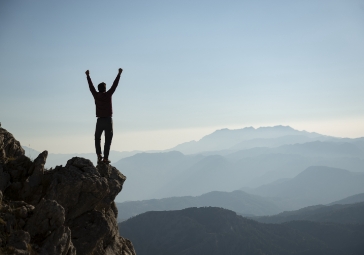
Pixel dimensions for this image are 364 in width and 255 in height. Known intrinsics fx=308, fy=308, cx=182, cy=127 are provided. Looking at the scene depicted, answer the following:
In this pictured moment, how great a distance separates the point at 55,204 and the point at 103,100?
574 cm

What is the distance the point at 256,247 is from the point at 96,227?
186372mm

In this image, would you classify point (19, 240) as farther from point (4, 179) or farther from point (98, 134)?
point (98, 134)

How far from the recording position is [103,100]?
14648 millimetres

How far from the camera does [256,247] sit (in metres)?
180

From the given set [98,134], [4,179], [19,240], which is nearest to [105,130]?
[98,134]

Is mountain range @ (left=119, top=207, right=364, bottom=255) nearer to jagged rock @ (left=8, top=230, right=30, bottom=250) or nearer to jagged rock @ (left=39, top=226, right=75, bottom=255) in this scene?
jagged rock @ (left=39, top=226, right=75, bottom=255)

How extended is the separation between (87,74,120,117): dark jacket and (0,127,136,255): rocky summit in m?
2.54

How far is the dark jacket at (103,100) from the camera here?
1459cm

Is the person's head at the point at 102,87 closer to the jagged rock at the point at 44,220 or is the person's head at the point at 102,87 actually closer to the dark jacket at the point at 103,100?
the dark jacket at the point at 103,100

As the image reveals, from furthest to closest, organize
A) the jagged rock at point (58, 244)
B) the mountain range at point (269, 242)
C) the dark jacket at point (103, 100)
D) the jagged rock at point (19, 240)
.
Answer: the mountain range at point (269, 242), the dark jacket at point (103, 100), the jagged rock at point (58, 244), the jagged rock at point (19, 240)

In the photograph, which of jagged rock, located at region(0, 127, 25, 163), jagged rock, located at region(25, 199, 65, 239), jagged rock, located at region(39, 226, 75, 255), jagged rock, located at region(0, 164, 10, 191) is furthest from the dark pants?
jagged rock, located at region(39, 226, 75, 255)

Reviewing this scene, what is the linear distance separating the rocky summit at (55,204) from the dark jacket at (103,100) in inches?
99.9

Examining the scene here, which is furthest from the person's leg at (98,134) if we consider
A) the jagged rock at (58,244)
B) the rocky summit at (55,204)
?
the jagged rock at (58,244)

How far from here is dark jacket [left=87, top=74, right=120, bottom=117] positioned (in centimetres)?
1459
